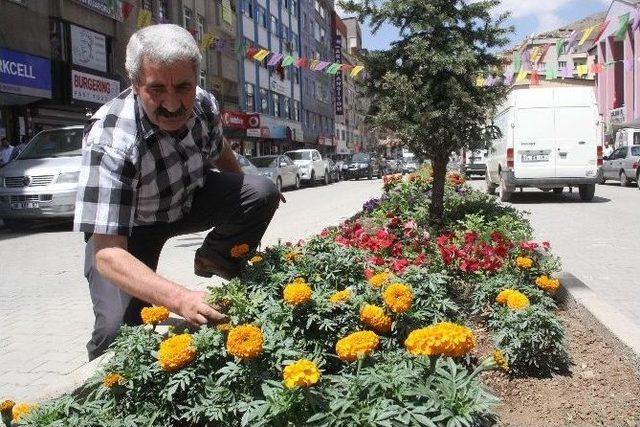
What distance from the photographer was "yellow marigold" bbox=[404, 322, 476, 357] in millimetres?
1713

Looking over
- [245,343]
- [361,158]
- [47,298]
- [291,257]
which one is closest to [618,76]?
[361,158]

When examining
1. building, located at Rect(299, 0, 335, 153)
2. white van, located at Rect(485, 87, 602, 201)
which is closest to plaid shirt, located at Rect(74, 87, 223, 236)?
white van, located at Rect(485, 87, 602, 201)

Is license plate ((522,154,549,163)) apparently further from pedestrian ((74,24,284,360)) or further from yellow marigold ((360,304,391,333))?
yellow marigold ((360,304,391,333))

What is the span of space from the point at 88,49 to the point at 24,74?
427 centimetres

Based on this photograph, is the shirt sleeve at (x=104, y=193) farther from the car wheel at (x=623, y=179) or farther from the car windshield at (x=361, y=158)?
the car windshield at (x=361, y=158)

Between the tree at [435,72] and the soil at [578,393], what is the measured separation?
13.3 ft

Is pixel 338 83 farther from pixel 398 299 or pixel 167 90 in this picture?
pixel 398 299

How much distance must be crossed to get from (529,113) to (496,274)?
12.0m

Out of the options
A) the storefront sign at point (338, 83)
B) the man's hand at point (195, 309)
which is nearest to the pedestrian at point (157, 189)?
the man's hand at point (195, 309)

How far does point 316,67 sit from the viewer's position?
863 inches

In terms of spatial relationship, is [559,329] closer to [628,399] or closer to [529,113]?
[628,399]

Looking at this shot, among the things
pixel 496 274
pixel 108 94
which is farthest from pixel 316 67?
pixel 496 274

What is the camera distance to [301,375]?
1668 mm

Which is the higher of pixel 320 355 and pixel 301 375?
pixel 301 375
